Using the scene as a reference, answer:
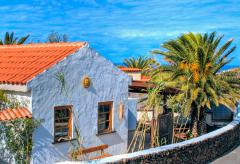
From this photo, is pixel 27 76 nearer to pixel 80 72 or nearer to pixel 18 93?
pixel 18 93

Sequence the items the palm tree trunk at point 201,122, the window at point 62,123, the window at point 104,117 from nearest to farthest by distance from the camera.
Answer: the window at point 62,123 → the window at point 104,117 → the palm tree trunk at point 201,122

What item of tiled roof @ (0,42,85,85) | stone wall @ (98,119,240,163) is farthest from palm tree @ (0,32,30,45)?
stone wall @ (98,119,240,163)

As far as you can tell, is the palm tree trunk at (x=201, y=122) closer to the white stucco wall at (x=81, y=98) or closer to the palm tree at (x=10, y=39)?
the white stucco wall at (x=81, y=98)

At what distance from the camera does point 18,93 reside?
38.3 ft

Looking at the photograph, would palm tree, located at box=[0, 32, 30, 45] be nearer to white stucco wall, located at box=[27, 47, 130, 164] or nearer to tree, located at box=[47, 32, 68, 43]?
tree, located at box=[47, 32, 68, 43]

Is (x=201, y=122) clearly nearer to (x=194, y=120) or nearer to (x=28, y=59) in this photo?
(x=194, y=120)

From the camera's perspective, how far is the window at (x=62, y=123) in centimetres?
1238

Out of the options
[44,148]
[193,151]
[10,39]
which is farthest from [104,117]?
[10,39]

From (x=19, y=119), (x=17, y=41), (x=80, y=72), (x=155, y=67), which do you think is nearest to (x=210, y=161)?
(x=80, y=72)

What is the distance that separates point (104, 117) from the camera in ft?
46.9

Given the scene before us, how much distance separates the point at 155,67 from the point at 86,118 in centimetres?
765

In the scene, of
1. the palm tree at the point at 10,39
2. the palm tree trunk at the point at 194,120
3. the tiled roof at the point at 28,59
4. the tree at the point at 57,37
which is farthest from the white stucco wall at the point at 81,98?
the tree at the point at 57,37

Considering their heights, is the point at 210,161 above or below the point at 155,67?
below

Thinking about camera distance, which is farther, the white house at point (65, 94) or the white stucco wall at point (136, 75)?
the white stucco wall at point (136, 75)
